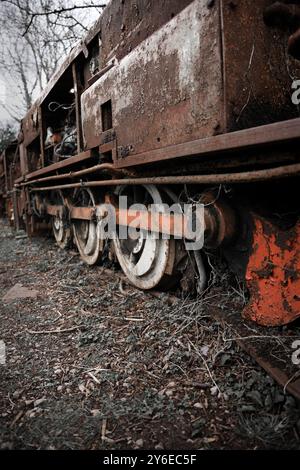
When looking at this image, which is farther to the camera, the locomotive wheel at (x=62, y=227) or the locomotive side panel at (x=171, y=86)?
the locomotive wheel at (x=62, y=227)

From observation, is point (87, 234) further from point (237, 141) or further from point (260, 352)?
point (237, 141)

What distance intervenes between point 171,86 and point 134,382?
1.62 metres

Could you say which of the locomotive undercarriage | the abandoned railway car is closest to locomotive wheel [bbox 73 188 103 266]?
the locomotive undercarriage

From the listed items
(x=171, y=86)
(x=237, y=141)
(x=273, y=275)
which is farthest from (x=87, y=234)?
(x=237, y=141)

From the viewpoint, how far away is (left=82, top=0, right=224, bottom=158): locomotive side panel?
1.54m

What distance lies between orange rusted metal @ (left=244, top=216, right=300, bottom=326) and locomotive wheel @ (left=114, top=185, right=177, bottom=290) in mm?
726

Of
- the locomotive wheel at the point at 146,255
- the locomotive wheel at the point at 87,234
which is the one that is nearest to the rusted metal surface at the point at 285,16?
the locomotive wheel at the point at 146,255

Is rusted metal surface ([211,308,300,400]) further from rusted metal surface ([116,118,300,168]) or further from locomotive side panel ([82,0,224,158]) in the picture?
locomotive side panel ([82,0,224,158])

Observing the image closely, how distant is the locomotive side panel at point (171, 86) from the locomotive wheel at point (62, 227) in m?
2.32

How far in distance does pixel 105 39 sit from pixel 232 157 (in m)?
1.81

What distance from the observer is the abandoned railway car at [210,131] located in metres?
1.49

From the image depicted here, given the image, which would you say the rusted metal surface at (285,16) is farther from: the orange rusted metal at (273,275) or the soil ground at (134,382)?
the soil ground at (134,382)

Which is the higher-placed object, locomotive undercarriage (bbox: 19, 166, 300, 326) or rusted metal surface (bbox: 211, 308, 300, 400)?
locomotive undercarriage (bbox: 19, 166, 300, 326)
